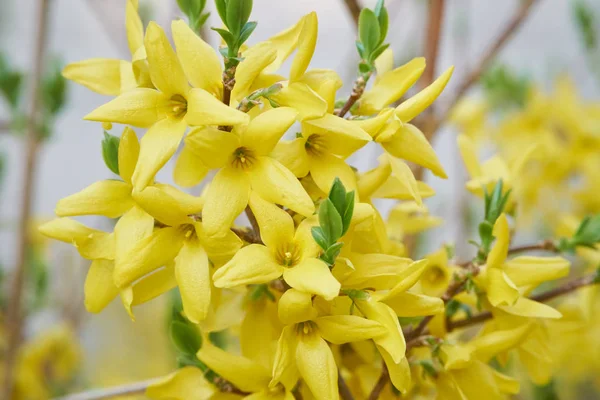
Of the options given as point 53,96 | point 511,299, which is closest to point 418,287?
point 511,299

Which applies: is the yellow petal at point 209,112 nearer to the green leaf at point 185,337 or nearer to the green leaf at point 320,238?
the green leaf at point 320,238

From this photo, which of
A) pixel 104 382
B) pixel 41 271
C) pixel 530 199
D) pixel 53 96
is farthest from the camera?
pixel 104 382

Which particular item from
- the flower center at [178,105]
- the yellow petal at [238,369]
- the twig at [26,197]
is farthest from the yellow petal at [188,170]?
the twig at [26,197]

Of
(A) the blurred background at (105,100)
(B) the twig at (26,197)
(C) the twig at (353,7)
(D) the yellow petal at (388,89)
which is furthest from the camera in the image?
(A) the blurred background at (105,100)

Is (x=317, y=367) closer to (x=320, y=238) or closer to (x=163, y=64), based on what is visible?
(x=320, y=238)

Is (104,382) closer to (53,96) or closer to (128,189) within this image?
(53,96)

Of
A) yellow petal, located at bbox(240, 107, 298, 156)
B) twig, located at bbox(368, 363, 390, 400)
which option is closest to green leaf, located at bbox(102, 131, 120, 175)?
yellow petal, located at bbox(240, 107, 298, 156)
